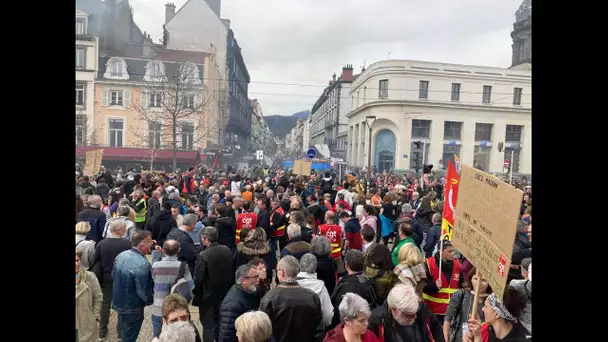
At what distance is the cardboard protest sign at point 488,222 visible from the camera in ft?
8.21

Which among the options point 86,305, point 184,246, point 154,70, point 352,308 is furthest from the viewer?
point 154,70

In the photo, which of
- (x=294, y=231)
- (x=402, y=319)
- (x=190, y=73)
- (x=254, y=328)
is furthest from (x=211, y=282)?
(x=190, y=73)

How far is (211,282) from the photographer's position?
4.86 m

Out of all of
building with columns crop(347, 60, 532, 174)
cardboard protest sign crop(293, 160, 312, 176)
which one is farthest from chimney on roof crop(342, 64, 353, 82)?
cardboard protest sign crop(293, 160, 312, 176)

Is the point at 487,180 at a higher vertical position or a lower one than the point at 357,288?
higher

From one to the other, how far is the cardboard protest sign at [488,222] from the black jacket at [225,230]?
4.66m

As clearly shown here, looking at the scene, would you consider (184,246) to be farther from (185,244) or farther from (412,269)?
(412,269)

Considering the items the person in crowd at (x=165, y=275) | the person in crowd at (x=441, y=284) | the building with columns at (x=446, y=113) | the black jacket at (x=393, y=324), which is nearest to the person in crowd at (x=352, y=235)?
the person in crowd at (x=441, y=284)

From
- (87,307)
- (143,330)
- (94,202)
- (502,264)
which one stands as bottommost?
(143,330)

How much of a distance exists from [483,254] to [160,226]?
18.8 ft

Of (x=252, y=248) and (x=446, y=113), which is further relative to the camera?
(x=446, y=113)

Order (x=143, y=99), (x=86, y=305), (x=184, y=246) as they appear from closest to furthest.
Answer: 1. (x=86, y=305)
2. (x=184, y=246)
3. (x=143, y=99)
